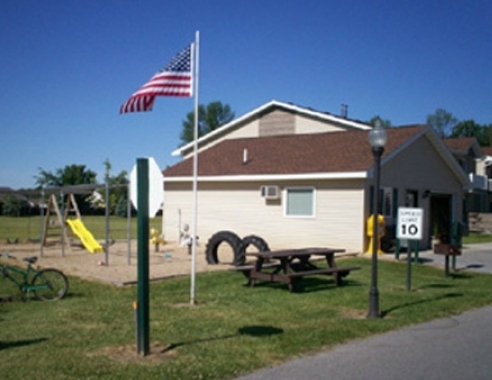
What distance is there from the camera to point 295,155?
22.3m

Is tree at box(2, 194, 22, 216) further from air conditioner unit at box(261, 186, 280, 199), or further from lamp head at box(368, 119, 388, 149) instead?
lamp head at box(368, 119, 388, 149)

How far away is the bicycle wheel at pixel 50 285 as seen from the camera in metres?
10.5

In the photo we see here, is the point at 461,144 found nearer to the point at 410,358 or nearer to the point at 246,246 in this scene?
the point at 246,246

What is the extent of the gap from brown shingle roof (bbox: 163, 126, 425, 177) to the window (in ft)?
2.38

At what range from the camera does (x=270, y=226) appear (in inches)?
838

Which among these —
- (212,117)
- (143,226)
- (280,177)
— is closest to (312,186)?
(280,177)

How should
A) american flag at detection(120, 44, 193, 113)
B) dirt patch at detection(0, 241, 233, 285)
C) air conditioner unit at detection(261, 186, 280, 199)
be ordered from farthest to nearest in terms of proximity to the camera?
air conditioner unit at detection(261, 186, 280, 199) < dirt patch at detection(0, 241, 233, 285) < american flag at detection(120, 44, 193, 113)

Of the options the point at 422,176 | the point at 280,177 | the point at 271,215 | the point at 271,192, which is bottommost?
the point at 271,215

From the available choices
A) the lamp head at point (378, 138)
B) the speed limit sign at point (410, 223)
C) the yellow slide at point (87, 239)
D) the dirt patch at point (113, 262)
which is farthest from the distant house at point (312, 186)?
the lamp head at point (378, 138)

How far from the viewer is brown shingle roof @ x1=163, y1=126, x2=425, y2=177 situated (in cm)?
2012

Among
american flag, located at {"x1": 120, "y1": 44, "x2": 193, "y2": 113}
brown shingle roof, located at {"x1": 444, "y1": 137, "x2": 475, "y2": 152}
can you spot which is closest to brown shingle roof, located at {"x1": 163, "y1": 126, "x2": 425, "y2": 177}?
american flag, located at {"x1": 120, "y1": 44, "x2": 193, "y2": 113}

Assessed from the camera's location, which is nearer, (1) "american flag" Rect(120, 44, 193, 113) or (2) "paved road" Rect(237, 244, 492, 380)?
(2) "paved road" Rect(237, 244, 492, 380)

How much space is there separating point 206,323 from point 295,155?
47.1 ft

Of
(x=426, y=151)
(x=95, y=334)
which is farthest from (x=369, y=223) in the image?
(x=95, y=334)
